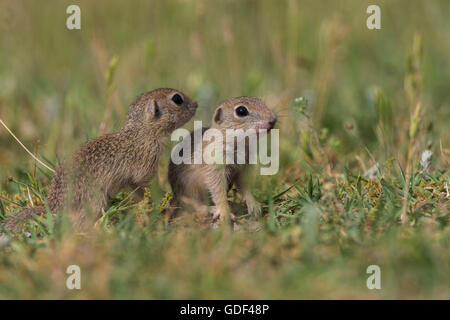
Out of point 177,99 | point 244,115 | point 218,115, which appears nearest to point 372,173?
point 244,115

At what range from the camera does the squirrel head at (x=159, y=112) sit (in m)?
5.07

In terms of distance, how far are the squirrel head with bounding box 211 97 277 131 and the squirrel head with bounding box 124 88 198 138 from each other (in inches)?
17.3

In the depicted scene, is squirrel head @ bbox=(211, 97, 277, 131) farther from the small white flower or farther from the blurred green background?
the blurred green background

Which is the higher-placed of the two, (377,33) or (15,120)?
(377,33)

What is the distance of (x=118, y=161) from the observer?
4.75 meters

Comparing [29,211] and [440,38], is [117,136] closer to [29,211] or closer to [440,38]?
[29,211]

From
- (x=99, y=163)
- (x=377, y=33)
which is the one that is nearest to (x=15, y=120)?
(x=99, y=163)

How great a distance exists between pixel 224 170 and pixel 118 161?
2.78 feet

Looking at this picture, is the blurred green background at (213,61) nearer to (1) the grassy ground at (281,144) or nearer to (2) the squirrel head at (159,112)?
(1) the grassy ground at (281,144)

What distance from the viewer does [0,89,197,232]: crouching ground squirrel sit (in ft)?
14.5

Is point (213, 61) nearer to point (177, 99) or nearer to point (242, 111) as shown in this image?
point (177, 99)

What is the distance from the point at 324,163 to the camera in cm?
518

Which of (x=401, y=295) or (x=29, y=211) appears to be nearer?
(x=401, y=295)

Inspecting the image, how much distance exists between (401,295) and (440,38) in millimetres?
5825
